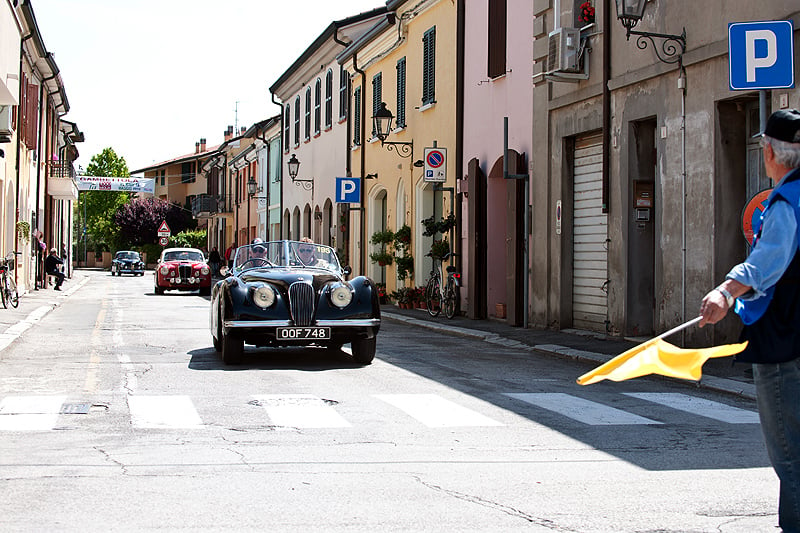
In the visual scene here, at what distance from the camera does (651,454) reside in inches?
257

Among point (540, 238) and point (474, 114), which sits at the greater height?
point (474, 114)

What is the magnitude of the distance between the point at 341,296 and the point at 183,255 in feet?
79.6

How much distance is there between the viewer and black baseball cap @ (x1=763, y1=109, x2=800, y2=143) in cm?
404

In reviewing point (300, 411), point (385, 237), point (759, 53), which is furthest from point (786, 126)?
point (385, 237)

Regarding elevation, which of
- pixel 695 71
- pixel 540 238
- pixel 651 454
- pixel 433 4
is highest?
pixel 433 4

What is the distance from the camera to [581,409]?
8562 millimetres

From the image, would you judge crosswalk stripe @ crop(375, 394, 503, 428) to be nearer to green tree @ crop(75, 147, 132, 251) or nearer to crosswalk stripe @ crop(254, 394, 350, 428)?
crosswalk stripe @ crop(254, 394, 350, 428)

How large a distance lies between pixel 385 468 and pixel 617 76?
415 inches

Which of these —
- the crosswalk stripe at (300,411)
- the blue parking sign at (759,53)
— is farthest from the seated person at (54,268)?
the blue parking sign at (759,53)

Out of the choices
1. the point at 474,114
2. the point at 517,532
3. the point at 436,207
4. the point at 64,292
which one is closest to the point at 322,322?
the point at 517,532

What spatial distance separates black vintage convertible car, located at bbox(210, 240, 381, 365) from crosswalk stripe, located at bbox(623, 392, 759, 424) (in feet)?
11.4

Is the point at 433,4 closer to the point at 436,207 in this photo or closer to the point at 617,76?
the point at 436,207

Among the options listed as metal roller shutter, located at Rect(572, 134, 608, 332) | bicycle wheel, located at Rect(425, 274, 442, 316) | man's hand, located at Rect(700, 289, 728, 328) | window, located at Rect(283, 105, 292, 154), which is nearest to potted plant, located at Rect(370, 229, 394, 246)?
bicycle wheel, located at Rect(425, 274, 442, 316)

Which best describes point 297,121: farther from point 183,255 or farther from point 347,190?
point 347,190
